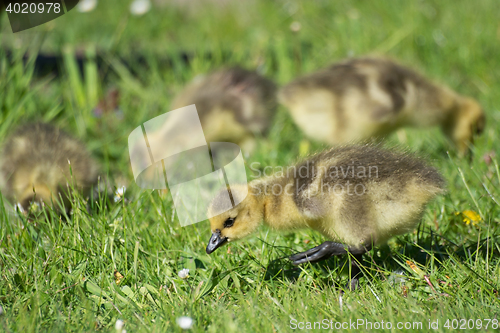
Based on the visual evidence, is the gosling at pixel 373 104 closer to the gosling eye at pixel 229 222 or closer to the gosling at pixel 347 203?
the gosling at pixel 347 203

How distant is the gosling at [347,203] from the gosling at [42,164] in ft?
3.40

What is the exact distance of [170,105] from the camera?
153 inches

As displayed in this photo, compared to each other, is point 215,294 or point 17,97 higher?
point 17,97

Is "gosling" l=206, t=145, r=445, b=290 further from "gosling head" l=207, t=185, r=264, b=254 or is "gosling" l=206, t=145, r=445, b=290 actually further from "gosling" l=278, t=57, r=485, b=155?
"gosling" l=278, t=57, r=485, b=155

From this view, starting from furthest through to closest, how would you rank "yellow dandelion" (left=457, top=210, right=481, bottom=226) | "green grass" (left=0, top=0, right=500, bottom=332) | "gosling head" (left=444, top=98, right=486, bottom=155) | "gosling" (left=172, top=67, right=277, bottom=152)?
1. "gosling" (left=172, top=67, right=277, bottom=152)
2. "gosling head" (left=444, top=98, right=486, bottom=155)
3. "yellow dandelion" (left=457, top=210, right=481, bottom=226)
4. "green grass" (left=0, top=0, right=500, bottom=332)

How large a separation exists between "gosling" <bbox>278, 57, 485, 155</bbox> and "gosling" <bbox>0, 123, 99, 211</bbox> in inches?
57.0

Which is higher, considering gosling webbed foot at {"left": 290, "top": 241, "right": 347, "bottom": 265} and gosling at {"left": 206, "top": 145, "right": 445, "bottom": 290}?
gosling at {"left": 206, "top": 145, "right": 445, "bottom": 290}

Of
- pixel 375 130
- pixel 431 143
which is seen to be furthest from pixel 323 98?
pixel 431 143

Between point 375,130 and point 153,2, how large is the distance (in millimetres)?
3717

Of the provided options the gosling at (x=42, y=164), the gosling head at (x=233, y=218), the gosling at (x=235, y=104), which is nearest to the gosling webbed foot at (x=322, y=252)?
the gosling head at (x=233, y=218)

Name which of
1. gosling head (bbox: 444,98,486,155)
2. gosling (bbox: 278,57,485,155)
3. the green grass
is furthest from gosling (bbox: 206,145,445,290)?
gosling head (bbox: 444,98,486,155)

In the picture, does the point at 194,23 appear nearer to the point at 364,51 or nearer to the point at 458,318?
the point at 364,51

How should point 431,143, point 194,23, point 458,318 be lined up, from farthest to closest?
point 194,23, point 431,143, point 458,318

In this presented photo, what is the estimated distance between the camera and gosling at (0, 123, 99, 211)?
2.58 meters
